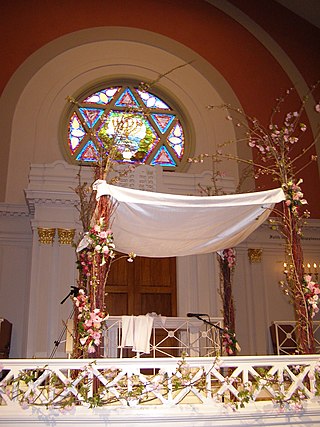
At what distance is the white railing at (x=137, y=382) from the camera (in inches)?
168

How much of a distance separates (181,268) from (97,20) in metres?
6.58

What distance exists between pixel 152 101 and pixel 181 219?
6.98 metres

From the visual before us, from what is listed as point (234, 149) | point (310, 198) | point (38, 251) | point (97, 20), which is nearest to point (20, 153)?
point (38, 251)

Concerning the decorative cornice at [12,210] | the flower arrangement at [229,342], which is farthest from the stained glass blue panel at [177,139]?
the flower arrangement at [229,342]

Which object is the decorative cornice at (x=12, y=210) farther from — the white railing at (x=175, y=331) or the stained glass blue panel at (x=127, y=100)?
A: the white railing at (x=175, y=331)

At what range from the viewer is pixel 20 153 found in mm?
10703

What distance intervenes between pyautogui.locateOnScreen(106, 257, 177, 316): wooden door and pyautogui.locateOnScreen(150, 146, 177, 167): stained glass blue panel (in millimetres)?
2562

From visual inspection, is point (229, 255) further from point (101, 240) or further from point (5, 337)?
point (5, 337)

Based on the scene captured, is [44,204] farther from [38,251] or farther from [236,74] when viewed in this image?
[236,74]

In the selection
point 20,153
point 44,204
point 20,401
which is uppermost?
point 20,153

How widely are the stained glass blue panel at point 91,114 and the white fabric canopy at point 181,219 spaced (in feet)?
18.3

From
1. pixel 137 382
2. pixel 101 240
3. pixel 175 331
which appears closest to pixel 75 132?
pixel 175 331

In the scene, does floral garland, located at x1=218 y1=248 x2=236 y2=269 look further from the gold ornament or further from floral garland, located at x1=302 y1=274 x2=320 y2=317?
the gold ornament

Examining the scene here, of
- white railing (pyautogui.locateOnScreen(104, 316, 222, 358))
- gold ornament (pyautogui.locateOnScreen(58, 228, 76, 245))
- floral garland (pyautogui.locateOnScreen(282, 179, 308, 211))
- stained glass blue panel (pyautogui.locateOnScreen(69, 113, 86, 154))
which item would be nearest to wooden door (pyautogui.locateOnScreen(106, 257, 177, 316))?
gold ornament (pyautogui.locateOnScreen(58, 228, 76, 245))
